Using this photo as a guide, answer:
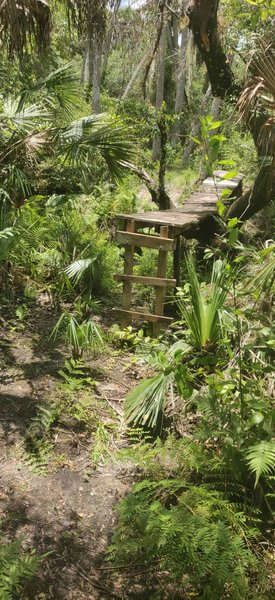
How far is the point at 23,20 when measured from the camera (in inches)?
223

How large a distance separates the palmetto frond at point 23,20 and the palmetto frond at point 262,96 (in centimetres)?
237

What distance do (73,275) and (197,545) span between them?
15.0ft

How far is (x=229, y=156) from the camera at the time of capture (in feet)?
41.0

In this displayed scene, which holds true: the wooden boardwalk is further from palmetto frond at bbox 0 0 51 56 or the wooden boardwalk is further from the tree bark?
palmetto frond at bbox 0 0 51 56

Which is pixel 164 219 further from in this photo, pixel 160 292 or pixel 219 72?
pixel 219 72

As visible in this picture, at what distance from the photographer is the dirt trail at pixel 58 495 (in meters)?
2.96

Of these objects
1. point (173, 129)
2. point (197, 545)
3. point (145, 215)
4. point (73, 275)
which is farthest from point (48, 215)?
point (173, 129)

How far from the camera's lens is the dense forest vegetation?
286 cm

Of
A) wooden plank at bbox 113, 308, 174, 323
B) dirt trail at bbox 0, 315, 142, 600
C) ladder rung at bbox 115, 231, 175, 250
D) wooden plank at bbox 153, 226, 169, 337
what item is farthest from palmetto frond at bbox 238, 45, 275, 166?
dirt trail at bbox 0, 315, 142, 600

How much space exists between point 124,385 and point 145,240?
1.64 m

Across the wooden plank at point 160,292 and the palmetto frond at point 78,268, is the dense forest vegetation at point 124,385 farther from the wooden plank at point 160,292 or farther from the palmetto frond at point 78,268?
the wooden plank at point 160,292

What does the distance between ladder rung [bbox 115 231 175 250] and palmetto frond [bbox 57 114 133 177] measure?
3.25 ft

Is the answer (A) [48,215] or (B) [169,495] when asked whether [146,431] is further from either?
(A) [48,215]

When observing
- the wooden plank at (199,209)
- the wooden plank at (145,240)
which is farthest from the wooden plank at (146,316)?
the wooden plank at (199,209)
